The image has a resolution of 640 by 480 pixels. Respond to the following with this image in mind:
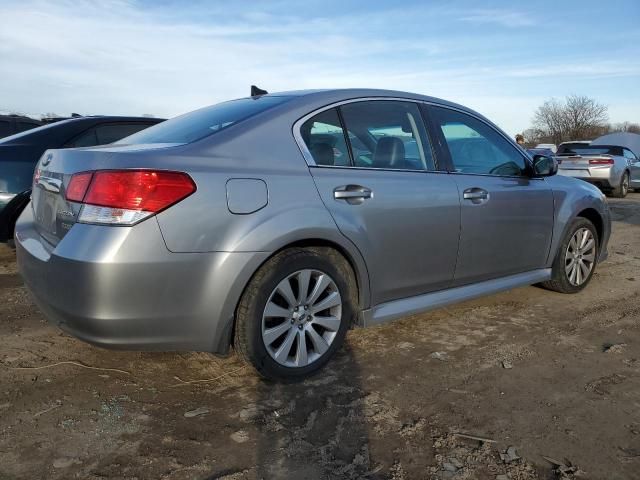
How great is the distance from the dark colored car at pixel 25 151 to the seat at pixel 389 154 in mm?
3418

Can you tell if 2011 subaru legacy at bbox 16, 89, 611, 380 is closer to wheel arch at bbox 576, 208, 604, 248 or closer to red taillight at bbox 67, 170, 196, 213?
red taillight at bbox 67, 170, 196, 213

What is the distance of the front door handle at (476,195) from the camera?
366 cm

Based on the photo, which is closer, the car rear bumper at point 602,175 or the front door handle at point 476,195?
the front door handle at point 476,195

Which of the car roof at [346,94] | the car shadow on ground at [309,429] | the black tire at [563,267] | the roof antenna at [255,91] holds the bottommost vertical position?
the car shadow on ground at [309,429]

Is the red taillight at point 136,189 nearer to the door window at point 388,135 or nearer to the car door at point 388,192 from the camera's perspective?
the car door at point 388,192

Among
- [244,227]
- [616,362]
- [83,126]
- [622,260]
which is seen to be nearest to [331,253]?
[244,227]

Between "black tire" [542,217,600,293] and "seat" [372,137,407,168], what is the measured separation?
192 cm

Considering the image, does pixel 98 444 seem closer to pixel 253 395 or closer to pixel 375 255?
Answer: pixel 253 395

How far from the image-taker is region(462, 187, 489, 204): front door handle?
3.66 m

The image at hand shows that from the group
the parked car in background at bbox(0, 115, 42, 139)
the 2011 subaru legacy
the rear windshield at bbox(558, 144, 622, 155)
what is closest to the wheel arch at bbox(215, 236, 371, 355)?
the 2011 subaru legacy

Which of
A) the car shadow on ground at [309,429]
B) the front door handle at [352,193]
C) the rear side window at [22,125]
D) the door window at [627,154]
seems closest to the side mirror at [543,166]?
the front door handle at [352,193]

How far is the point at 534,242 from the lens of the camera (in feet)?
13.9

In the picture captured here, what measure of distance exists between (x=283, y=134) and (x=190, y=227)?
791mm

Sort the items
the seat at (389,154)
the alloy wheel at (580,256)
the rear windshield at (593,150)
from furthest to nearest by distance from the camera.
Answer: the rear windshield at (593,150)
the alloy wheel at (580,256)
the seat at (389,154)
